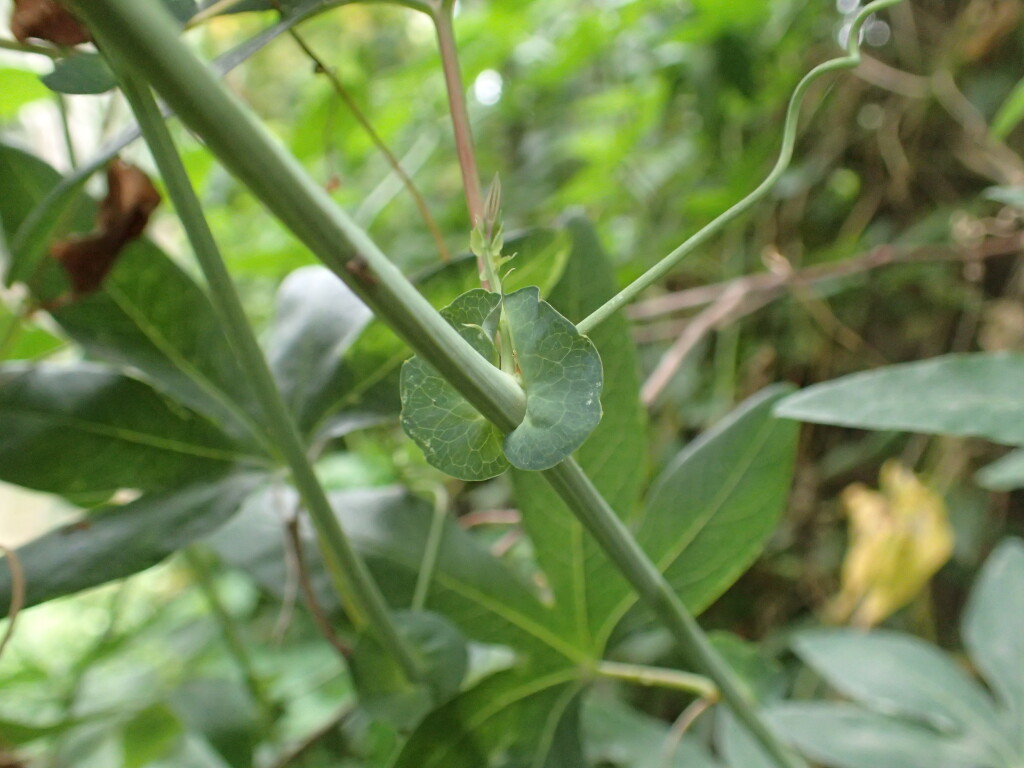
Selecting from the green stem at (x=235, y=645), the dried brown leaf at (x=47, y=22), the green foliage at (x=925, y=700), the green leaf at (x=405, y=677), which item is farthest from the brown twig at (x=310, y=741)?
the dried brown leaf at (x=47, y=22)

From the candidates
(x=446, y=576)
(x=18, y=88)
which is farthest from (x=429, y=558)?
(x=18, y=88)

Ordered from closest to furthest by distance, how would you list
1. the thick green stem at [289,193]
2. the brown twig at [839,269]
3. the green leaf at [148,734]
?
the thick green stem at [289,193]
the green leaf at [148,734]
the brown twig at [839,269]

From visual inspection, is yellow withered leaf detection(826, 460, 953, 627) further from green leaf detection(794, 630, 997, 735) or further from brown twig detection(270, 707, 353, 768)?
brown twig detection(270, 707, 353, 768)

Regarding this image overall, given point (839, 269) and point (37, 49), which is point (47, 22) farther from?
point (839, 269)

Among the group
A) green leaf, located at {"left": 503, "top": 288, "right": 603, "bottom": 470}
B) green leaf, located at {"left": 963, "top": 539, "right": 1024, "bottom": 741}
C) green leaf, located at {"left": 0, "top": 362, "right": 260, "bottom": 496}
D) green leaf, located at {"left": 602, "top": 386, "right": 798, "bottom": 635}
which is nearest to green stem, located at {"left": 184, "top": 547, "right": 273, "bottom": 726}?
green leaf, located at {"left": 0, "top": 362, "right": 260, "bottom": 496}

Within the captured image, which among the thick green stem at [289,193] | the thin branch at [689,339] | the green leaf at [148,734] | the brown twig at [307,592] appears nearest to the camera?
the thick green stem at [289,193]

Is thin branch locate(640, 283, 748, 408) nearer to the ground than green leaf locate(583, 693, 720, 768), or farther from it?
farther from it

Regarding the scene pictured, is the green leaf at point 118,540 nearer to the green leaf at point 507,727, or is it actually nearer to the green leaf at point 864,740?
the green leaf at point 507,727
